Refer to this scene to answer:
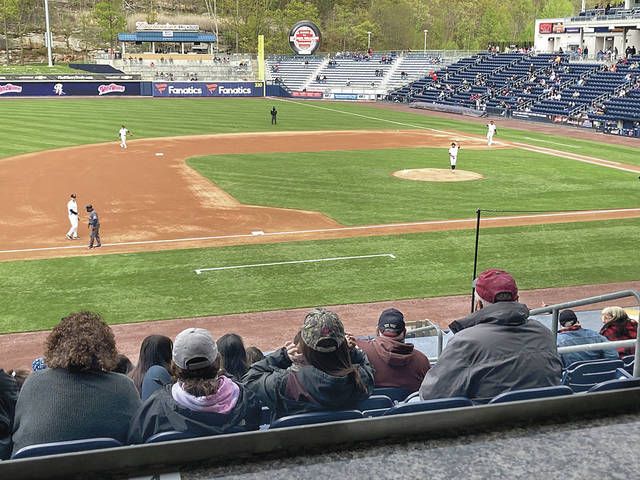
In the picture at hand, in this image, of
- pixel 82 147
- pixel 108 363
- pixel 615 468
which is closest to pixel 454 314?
pixel 108 363

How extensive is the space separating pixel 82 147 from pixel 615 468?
40659 mm

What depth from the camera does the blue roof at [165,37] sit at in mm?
109062

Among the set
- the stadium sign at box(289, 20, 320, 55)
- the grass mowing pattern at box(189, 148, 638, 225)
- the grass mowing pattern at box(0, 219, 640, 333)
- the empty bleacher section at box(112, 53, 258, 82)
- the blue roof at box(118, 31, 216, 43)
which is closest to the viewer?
the grass mowing pattern at box(0, 219, 640, 333)

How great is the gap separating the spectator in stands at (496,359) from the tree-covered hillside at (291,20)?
412 feet

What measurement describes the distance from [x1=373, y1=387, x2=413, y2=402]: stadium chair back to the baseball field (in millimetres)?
9152

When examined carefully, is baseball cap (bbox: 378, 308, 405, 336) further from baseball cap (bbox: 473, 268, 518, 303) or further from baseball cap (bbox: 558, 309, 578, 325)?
baseball cap (bbox: 558, 309, 578, 325)

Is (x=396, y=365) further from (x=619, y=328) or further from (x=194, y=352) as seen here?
(x=619, y=328)

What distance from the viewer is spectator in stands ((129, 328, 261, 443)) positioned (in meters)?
4.59

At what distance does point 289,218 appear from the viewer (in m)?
23.9

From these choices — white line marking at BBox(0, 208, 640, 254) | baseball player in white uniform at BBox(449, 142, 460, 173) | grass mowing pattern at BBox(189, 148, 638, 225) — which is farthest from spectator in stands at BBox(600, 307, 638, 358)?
baseball player in white uniform at BBox(449, 142, 460, 173)

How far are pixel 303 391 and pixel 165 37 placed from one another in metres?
113

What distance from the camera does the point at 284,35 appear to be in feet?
423

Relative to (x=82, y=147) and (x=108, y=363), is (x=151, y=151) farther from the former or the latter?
(x=108, y=363)

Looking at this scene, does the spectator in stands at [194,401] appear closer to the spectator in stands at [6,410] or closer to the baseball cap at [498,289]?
the spectator in stands at [6,410]
